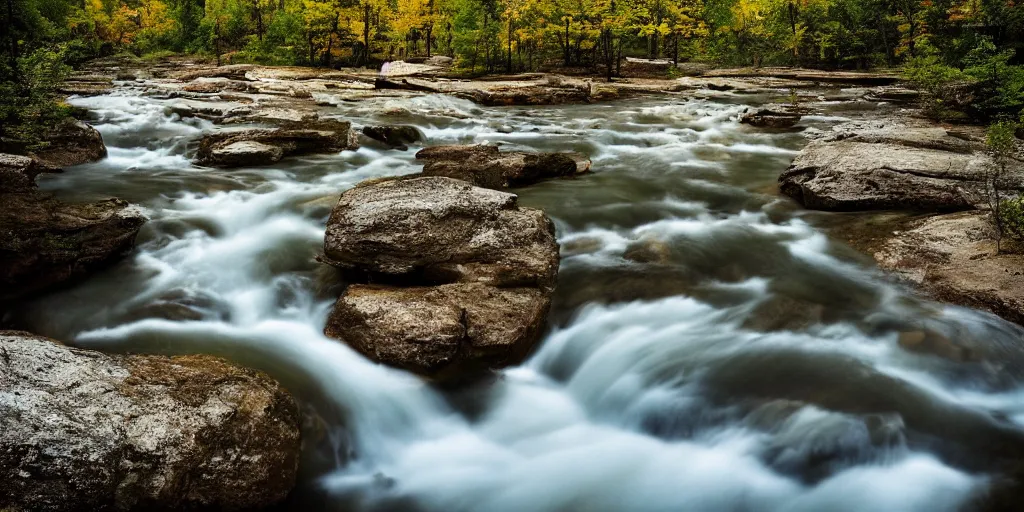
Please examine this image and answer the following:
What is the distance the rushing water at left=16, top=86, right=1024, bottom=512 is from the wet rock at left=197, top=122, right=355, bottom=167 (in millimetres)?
2129

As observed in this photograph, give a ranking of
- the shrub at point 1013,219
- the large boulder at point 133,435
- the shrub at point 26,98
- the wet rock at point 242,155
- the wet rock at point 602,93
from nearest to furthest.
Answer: the large boulder at point 133,435 < the shrub at point 1013,219 < the shrub at point 26,98 < the wet rock at point 242,155 < the wet rock at point 602,93

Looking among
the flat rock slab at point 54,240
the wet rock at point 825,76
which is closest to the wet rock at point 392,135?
the flat rock slab at point 54,240

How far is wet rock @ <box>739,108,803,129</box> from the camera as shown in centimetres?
1513

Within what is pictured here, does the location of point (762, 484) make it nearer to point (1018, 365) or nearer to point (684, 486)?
point (684, 486)

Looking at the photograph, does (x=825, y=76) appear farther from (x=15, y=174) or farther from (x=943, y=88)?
(x=15, y=174)

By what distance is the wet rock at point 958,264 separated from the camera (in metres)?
4.98

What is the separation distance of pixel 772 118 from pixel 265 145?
1225 cm

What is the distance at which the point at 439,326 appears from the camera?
15.0ft

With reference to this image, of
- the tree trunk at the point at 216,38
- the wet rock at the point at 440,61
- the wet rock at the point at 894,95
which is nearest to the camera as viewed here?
the wet rock at the point at 894,95

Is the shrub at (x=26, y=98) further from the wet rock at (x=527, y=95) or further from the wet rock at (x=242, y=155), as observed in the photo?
the wet rock at (x=527, y=95)

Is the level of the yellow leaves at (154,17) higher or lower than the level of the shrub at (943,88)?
higher

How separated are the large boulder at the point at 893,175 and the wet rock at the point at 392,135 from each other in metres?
7.76

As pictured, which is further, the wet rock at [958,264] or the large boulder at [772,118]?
the large boulder at [772,118]

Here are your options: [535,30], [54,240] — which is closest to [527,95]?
[535,30]
